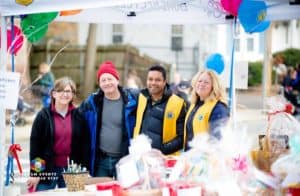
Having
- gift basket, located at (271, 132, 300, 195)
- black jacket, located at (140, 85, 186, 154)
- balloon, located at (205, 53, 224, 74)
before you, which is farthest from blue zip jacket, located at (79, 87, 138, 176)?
gift basket, located at (271, 132, 300, 195)

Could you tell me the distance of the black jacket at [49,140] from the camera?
534cm

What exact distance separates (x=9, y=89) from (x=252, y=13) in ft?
6.90

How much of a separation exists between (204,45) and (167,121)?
77.9 feet

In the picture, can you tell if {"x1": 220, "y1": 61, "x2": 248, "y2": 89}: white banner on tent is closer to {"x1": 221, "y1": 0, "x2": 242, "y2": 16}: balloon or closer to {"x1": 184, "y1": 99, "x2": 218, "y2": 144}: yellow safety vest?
{"x1": 221, "y1": 0, "x2": 242, "y2": 16}: balloon

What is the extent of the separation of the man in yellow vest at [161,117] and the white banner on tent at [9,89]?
1148 mm

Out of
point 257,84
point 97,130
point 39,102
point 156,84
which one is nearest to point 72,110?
point 97,130

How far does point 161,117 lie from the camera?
5.39 m

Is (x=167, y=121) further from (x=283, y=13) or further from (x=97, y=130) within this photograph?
(x=283, y=13)

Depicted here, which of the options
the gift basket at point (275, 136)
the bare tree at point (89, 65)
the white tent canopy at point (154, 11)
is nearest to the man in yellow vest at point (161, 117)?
the white tent canopy at point (154, 11)

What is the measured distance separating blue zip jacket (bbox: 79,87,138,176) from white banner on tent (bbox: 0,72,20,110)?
0.86m

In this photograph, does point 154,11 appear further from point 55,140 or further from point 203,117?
point 55,140

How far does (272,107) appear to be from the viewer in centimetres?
384

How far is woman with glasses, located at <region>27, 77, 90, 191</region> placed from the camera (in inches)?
210

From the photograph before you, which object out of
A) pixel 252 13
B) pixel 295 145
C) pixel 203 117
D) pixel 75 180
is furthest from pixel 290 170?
pixel 252 13
